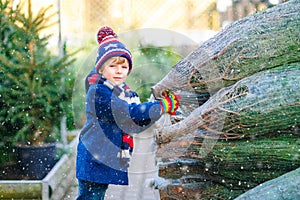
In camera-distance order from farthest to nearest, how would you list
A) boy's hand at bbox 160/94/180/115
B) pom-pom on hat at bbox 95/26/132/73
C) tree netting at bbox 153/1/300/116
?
pom-pom on hat at bbox 95/26/132/73 < boy's hand at bbox 160/94/180/115 < tree netting at bbox 153/1/300/116

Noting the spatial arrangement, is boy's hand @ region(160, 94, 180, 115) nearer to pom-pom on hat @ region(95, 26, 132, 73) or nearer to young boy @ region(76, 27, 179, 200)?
young boy @ region(76, 27, 179, 200)

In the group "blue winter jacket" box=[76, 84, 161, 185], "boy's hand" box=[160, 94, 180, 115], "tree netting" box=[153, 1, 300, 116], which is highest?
"tree netting" box=[153, 1, 300, 116]

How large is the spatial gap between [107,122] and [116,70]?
9.7 inches

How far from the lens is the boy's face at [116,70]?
82.9 inches

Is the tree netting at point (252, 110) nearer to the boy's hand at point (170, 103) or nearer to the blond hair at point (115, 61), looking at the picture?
the boy's hand at point (170, 103)

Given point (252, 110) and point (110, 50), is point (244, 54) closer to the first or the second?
point (252, 110)

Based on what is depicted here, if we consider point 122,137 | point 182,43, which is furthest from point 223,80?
point 182,43

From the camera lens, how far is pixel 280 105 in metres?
1.57

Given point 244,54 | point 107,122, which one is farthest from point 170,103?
point 107,122

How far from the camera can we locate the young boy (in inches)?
81.9

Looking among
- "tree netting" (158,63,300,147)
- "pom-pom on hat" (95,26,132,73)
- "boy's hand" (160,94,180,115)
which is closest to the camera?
"tree netting" (158,63,300,147)

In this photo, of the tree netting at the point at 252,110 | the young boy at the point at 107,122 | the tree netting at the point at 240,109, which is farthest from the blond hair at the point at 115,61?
the tree netting at the point at 252,110

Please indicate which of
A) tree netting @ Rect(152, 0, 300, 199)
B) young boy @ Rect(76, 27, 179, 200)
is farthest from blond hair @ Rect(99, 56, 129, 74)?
tree netting @ Rect(152, 0, 300, 199)

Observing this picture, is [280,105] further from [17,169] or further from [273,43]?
[17,169]
